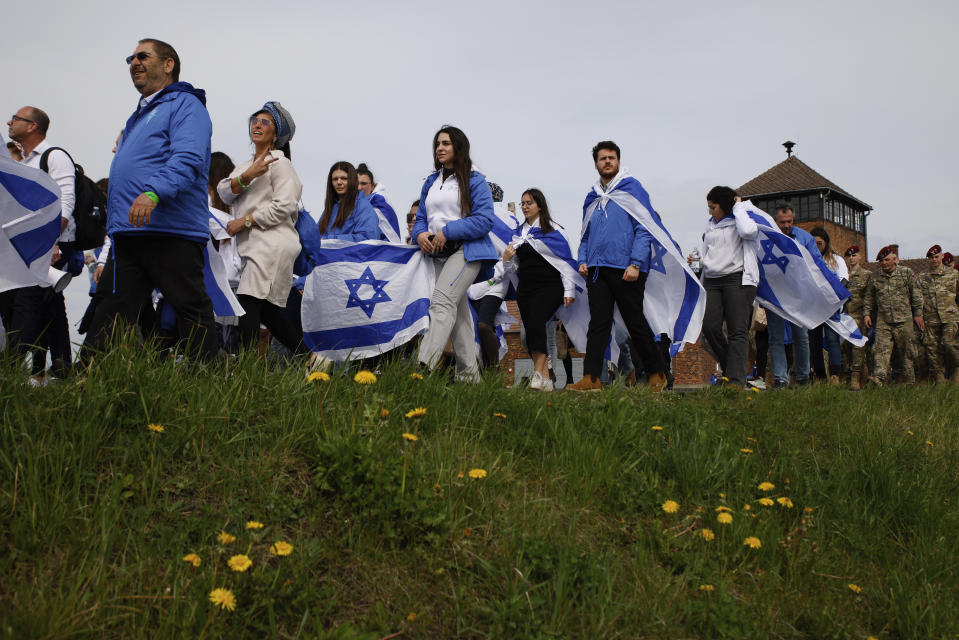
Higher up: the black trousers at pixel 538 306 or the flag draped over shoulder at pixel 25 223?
the flag draped over shoulder at pixel 25 223

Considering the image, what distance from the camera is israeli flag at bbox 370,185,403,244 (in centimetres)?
818

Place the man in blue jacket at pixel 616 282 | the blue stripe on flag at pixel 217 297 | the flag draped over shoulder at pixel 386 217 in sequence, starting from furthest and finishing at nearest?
the flag draped over shoulder at pixel 386 217, the man in blue jacket at pixel 616 282, the blue stripe on flag at pixel 217 297

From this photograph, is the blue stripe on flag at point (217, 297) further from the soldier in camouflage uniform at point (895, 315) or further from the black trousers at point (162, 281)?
the soldier in camouflage uniform at point (895, 315)

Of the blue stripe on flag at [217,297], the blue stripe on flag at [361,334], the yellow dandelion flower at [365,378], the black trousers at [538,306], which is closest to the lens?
the yellow dandelion flower at [365,378]

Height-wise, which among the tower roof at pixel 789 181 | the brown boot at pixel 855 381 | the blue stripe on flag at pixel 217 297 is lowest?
the brown boot at pixel 855 381

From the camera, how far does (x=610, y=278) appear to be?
718 cm

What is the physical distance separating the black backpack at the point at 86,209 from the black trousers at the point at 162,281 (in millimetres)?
1826

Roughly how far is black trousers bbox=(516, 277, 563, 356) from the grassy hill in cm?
368

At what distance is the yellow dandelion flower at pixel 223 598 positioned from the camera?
7.38 ft

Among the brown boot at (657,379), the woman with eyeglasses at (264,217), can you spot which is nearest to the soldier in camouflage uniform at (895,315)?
the brown boot at (657,379)

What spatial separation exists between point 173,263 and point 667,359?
6.86 metres

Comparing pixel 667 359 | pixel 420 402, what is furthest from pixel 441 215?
pixel 667 359

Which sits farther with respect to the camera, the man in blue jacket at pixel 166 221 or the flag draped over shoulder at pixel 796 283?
the flag draped over shoulder at pixel 796 283

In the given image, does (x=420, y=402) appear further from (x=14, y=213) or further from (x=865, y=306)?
(x=865, y=306)
